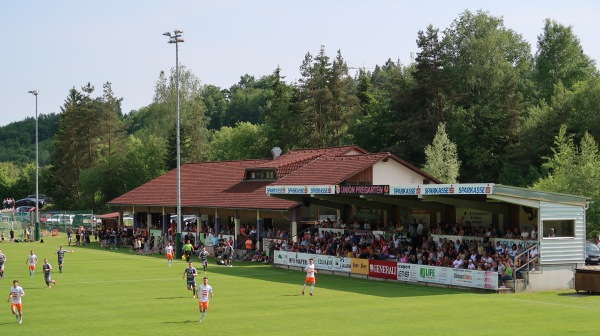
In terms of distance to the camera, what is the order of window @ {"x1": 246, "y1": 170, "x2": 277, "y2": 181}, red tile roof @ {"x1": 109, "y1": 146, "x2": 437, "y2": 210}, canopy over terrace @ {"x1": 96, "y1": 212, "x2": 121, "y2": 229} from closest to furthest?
red tile roof @ {"x1": 109, "y1": 146, "x2": 437, "y2": 210}, window @ {"x1": 246, "y1": 170, "x2": 277, "y2": 181}, canopy over terrace @ {"x1": 96, "y1": 212, "x2": 121, "y2": 229}

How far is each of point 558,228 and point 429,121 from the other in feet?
141

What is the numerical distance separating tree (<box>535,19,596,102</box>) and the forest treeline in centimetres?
15

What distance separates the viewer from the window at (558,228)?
3684 centimetres

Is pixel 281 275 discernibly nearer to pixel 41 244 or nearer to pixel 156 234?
pixel 156 234

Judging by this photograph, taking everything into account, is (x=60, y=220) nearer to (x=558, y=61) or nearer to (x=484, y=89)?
(x=484, y=89)

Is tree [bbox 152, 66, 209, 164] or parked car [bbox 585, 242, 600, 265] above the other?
tree [bbox 152, 66, 209, 164]

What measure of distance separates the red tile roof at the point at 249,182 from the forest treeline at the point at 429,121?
13.9 m

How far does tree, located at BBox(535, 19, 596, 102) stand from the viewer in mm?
89125

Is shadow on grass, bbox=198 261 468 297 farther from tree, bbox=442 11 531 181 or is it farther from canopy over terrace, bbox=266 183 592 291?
tree, bbox=442 11 531 181

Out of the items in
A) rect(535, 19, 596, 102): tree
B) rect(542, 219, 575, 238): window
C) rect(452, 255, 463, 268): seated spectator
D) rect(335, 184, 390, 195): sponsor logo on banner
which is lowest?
rect(452, 255, 463, 268): seated spectator

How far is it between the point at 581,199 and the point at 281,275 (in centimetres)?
1589

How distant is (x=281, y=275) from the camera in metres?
43.2

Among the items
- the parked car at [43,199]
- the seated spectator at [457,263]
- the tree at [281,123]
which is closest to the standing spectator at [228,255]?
the seated spectator at [457,263]

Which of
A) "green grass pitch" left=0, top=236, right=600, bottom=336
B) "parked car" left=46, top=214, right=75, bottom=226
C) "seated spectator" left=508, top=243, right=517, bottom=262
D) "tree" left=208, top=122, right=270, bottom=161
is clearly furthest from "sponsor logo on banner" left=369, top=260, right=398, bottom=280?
"tree" left=208, top=122, right=270, bottom=161
